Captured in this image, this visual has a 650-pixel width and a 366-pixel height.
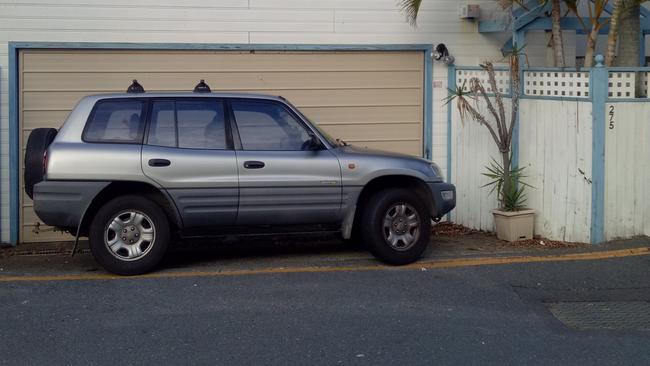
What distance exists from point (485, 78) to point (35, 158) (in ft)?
18.2

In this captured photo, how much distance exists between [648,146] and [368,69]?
3514mm

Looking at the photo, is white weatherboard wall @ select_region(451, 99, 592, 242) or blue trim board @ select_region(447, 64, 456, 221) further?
blue trim board @ select_region(447, 64, 456, 221)

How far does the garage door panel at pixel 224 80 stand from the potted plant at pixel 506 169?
1.02 meters

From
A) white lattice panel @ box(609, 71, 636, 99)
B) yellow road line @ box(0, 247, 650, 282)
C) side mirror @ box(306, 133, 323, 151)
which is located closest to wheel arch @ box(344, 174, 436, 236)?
yellow road line @ box(0, 247, 650, 282)

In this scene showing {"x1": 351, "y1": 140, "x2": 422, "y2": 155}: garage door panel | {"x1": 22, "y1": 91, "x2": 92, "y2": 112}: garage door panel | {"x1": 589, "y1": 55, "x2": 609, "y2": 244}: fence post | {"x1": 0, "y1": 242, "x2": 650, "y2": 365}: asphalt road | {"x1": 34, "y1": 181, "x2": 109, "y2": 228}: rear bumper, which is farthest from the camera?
{"x1": 351, "y1": 140, "x2": 422, "y2": 155}: garage door panel

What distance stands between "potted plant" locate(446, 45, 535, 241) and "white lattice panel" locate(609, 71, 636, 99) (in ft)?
3.68

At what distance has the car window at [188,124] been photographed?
28.6ft

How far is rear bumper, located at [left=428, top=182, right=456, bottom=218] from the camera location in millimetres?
9250

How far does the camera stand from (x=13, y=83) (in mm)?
10609

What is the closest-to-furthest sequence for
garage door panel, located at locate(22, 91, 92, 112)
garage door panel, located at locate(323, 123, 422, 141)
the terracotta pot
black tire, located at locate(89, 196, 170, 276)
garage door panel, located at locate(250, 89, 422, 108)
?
black tire, located at locate(89, 196, 170, 276) → the terracotta pot → garage door panel, located at locate(22, 91, 92, 112) → garage door panel, located at locate(250, 89, 422, 108) → garage door panel, located at locate(323, 123, 422, 141)

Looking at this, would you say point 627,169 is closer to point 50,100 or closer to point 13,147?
point 50,100

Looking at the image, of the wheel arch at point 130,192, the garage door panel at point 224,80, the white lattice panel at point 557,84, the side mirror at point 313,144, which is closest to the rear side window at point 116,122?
the wheel arch at point 130,192

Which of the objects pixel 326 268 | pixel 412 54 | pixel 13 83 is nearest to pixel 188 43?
pixel 13 83

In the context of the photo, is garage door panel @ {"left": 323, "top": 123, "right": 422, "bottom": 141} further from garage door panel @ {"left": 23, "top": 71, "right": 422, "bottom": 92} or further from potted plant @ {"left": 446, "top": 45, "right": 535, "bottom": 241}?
potted plant @ {"left": 446, "top": 45, "right": 535, "bottom": 241}
